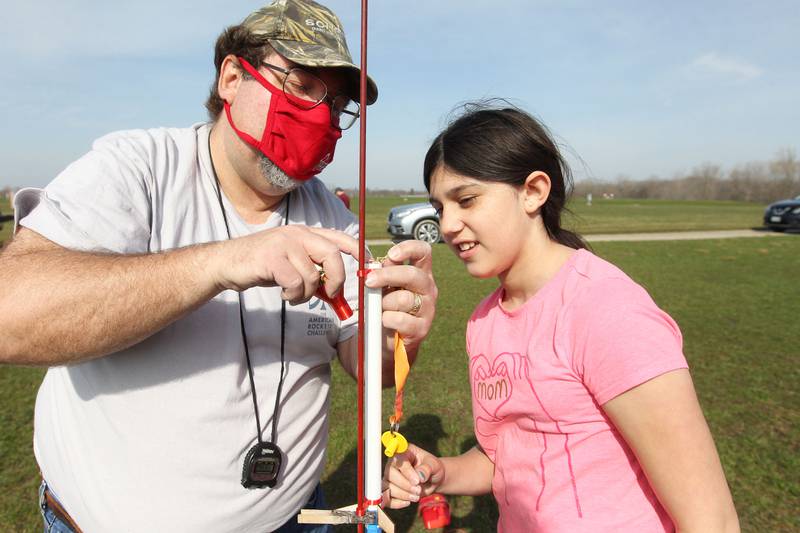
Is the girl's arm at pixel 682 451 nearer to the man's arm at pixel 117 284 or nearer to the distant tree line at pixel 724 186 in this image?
the man's arm at pixel 117 284

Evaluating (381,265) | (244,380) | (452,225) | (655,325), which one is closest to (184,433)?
(244,380)

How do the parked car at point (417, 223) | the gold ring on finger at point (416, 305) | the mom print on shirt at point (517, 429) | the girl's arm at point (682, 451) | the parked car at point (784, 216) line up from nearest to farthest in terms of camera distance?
the girl's arm at point (682, 451) → the gold ring on finger at point (416, 305) → the mom print on shirt at point (517, 429) → the parked car at point (417, 223) → the parked car at point (784, 216)

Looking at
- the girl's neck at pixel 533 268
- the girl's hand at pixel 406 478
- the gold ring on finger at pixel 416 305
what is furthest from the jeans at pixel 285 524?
the girl's neck at pixel 533 268

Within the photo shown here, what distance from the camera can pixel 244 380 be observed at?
1726 mm

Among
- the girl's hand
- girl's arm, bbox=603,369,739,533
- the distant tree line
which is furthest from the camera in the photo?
the distant tree line

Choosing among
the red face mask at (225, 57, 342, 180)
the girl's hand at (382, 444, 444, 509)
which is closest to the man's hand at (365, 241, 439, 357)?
the girl's hand at (382, 444, 444, 509)

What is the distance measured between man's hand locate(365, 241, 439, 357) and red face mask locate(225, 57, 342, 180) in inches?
24.0

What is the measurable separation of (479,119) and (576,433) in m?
1.22

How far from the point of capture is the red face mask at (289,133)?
1.89 metres

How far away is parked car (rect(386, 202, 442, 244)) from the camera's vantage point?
16188 millimetres

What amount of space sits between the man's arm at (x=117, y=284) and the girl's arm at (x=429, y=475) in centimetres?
83

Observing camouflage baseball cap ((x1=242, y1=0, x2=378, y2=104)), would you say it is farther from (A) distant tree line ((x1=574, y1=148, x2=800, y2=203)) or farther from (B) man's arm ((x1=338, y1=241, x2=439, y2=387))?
(A) distant tree line ((x1=574, y1=148, x2=800, y2=203))

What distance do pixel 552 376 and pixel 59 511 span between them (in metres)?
1.70

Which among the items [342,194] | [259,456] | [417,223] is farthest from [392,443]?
[417,223]
